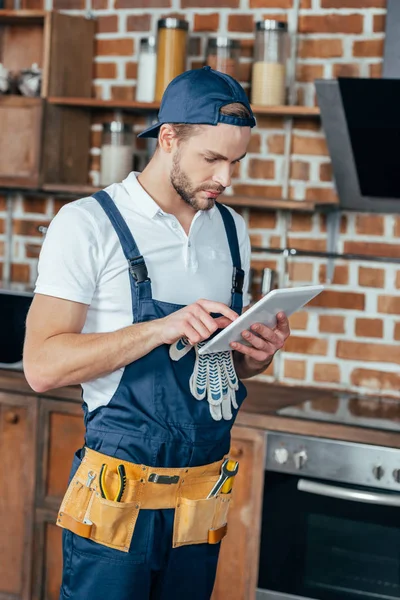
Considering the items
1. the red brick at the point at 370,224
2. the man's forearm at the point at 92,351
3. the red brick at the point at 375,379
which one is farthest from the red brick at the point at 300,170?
the man's forearm at the point at 92,351

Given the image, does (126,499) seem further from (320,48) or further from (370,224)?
(320,48)

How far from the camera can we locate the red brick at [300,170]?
10.3 feet

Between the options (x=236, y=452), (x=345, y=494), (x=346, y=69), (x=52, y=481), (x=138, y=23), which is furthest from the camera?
(x=138, y=23)

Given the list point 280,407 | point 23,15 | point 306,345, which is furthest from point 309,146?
point 23,15

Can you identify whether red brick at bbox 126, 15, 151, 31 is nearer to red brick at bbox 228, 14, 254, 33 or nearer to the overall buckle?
red brick at bbox 228, 14, 254, 33

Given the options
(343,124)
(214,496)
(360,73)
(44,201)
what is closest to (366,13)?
(360,73)

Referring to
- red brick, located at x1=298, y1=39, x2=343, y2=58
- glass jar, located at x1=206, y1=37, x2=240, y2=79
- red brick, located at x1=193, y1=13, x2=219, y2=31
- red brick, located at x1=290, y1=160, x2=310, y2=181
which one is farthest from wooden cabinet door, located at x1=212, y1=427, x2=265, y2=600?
red brick, located at x1=193, y1=13, x2=219, y2=31

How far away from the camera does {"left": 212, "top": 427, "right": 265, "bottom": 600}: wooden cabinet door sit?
2641 millimetres

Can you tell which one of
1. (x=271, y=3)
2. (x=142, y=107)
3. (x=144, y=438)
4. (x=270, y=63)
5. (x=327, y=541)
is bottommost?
(x=327, y=541)

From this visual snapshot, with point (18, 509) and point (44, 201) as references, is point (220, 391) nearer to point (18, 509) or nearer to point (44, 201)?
point (18, 509)

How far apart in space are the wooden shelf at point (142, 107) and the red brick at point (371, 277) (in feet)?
1.78

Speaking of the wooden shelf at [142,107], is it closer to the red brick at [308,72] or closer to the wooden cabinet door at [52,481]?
Answer: the red brick at [308,72]

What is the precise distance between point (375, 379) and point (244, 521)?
71 centimetres

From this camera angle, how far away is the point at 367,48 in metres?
3.01
